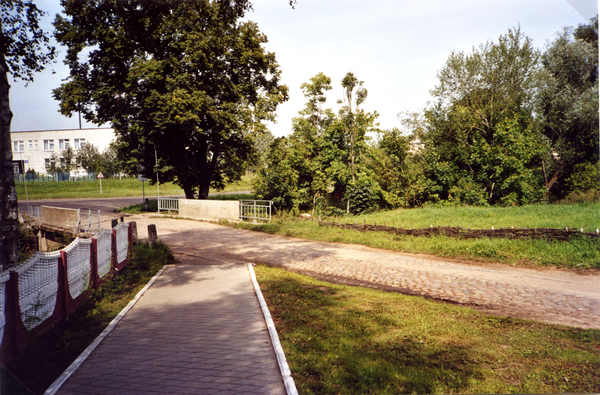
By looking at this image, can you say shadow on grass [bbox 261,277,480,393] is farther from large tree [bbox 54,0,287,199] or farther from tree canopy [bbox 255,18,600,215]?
tree canopy [bbox 255,18,600,215]

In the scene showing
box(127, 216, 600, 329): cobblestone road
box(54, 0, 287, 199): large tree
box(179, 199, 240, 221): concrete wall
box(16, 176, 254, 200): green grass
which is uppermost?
box(54, 0, 287, 199): large tree

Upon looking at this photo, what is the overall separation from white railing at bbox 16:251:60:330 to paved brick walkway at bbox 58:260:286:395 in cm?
76

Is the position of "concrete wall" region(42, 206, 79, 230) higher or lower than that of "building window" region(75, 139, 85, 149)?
lower

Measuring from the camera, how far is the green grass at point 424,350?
3.21 metres

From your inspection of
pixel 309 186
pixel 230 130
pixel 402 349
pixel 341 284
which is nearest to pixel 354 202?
pixel 309 186

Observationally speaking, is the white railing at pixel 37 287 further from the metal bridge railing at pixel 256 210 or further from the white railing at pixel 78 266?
the metal bridge railing at pixel 256 210

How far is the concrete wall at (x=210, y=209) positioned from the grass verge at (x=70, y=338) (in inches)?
387

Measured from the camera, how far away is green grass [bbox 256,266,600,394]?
3.21m

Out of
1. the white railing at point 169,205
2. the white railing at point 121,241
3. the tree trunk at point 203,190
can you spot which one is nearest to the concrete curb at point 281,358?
the white railing at point 121,241

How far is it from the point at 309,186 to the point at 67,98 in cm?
1409

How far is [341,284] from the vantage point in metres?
7.88

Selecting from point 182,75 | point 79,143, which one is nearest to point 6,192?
point 79,143

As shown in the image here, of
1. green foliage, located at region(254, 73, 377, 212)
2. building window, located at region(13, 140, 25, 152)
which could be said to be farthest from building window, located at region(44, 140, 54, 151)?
green foliage, located at region(254, 73, 377, 212)

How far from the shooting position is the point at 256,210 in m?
17.8
